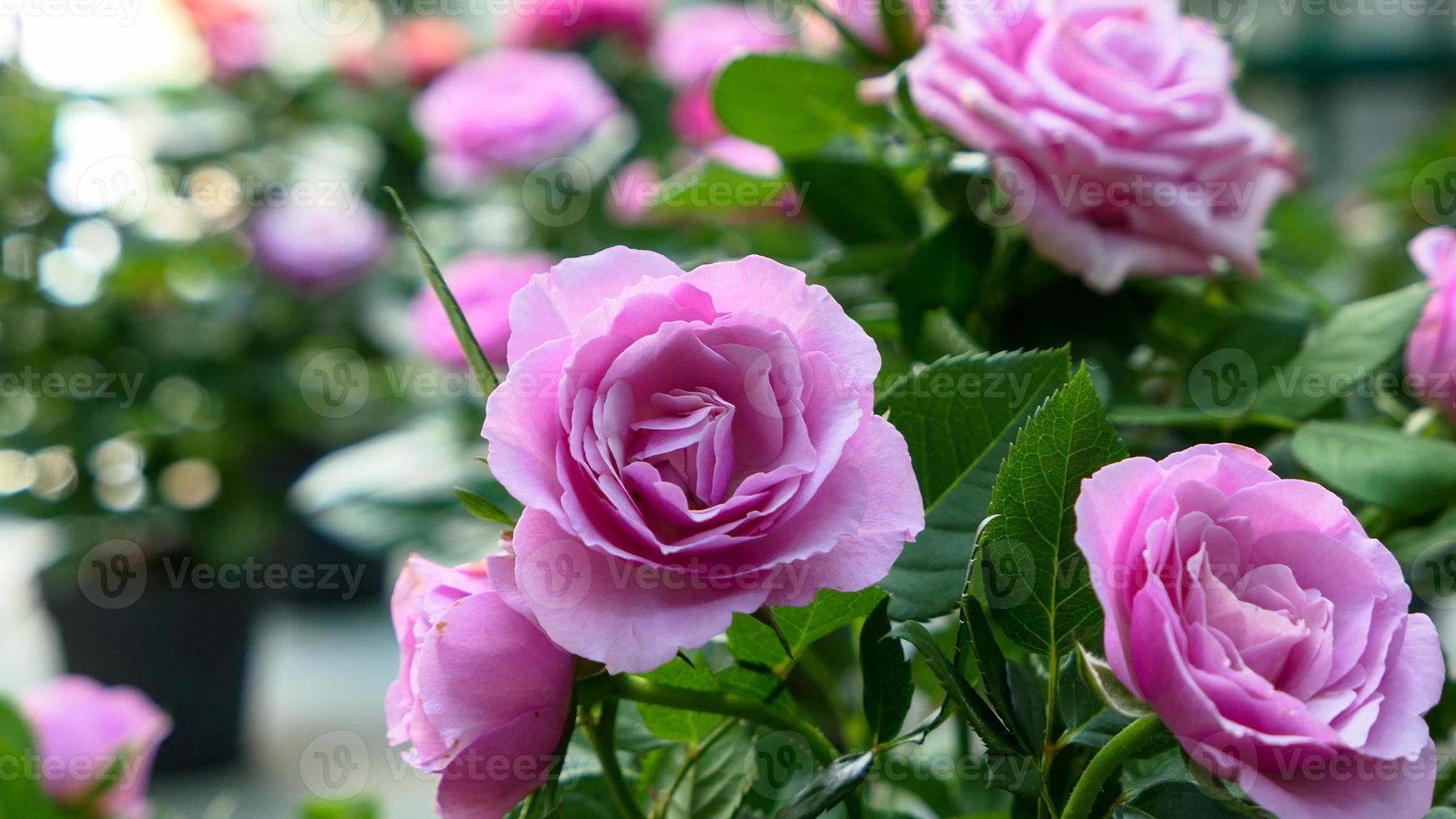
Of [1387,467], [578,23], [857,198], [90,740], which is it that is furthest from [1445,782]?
[578,23]

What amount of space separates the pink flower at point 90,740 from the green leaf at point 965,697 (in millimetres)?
288

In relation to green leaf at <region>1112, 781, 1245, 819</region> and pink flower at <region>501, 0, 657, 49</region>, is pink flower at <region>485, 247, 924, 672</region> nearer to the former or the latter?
green leaf at <region>1112, 781, 1245, 819</region>

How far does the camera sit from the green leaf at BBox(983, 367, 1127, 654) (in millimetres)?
168

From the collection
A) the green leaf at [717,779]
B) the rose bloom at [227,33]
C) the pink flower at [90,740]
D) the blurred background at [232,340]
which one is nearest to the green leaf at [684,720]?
the green leaf at [717,779]

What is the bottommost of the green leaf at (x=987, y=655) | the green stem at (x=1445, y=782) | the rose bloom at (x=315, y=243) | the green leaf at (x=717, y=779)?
the rose bloom at (x=315, y=243)

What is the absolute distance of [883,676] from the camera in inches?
7.3

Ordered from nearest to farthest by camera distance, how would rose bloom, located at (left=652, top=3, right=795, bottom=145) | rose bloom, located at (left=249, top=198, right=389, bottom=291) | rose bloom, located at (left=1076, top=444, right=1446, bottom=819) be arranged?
1. rose bloom, located at (left=1076, top=444, right=1446, bottom=819)
2. rose bloom, located at (left=652, top=3, right=795, bottom=145)
3. rose bloom, located at (left=249, top=198, right=389, bottom=291)

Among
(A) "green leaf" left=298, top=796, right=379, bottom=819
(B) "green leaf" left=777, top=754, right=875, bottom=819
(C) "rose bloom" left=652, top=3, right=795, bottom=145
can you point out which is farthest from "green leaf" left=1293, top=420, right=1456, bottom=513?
(C) "rose bloom" left=652, top=3, right=795, bottom=145

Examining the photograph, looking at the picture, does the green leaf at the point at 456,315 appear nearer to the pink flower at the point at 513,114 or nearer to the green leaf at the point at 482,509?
the green leaf at the point at 482,509

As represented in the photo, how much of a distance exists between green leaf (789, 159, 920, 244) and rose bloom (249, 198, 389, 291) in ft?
2.15

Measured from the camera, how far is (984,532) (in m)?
0.17

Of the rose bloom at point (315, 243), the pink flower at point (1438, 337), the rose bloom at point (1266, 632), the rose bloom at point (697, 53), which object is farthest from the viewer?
the rose bloom at point (315, 243)

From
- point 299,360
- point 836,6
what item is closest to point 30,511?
point 299,360

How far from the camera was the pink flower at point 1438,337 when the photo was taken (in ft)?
0.81
